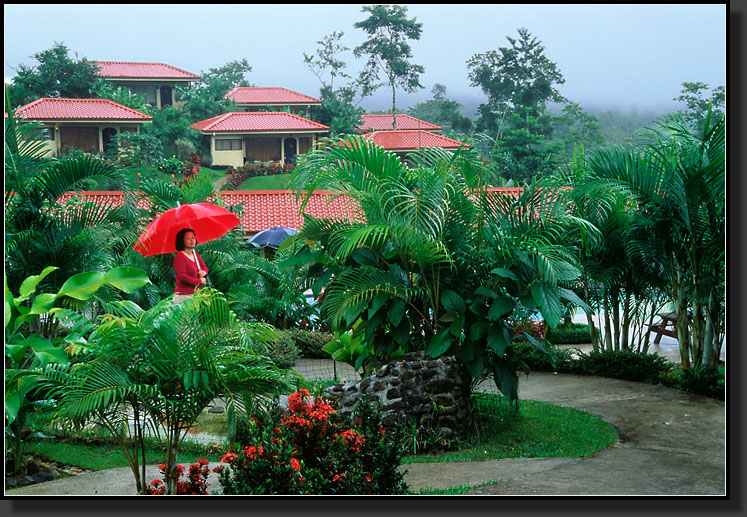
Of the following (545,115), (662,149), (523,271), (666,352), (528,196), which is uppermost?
(545,115)

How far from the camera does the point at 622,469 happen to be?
4.37 metres

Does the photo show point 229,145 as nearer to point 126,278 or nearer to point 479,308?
point 479,308

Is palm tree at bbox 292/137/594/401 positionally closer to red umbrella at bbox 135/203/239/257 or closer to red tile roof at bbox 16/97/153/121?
red umbrella at bbox 135/203/239/257

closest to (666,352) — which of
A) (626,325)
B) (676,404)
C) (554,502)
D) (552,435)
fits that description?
(626,325)

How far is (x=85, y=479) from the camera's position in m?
4.35

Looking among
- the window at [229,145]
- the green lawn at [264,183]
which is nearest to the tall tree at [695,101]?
the green lawn at [264,183]

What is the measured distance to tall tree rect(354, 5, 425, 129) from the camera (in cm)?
999

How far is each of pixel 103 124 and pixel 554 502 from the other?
23138mm

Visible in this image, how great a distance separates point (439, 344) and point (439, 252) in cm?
67

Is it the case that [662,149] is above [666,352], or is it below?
above

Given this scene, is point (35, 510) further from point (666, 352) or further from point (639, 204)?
point (666, 352)

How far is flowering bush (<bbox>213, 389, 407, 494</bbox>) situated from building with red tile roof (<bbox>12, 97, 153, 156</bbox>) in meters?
20.4

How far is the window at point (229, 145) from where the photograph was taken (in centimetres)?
2498

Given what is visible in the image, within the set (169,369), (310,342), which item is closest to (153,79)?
(310,342)
